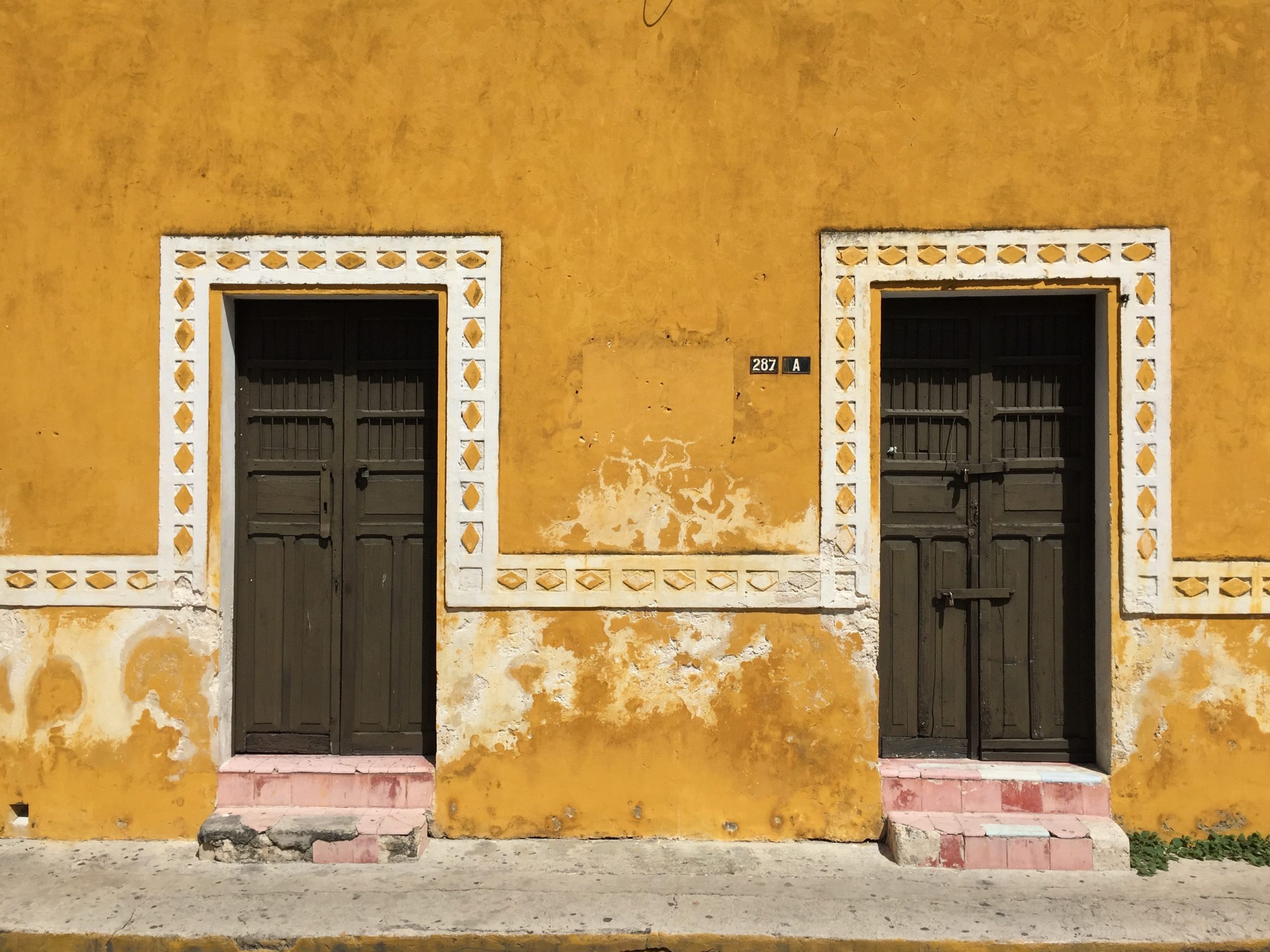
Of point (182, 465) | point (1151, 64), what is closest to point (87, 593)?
point (182, 465)

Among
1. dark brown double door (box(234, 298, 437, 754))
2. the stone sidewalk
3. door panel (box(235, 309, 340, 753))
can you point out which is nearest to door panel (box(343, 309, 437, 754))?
dark brown double door (box(234, 298, 437, 754))

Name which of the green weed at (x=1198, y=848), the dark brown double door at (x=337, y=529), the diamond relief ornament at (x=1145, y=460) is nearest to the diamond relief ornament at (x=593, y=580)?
the dark brown double door at (x=337, y=529)

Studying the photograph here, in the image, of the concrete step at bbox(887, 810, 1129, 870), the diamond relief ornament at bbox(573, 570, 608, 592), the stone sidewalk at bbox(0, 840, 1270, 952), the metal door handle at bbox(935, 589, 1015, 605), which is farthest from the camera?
the metal door handle at bbox(935, 589, 1015, 605)

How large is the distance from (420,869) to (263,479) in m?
2.00

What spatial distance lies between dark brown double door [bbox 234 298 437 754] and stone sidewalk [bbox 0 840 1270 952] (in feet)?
2.34

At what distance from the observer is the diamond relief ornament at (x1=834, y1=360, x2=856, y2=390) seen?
433 centimetres

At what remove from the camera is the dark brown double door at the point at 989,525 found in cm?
451

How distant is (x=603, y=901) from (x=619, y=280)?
8.88 ft

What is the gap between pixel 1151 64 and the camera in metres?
4.28

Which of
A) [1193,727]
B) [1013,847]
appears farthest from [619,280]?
[1193,727]

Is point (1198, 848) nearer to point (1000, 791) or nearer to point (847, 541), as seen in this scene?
point (1000, 791)

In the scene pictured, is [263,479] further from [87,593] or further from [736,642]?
[736,642]

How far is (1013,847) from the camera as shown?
409cm

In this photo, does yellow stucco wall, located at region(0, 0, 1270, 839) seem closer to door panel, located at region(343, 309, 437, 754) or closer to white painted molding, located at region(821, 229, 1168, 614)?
white painted molding, located at region(821, 229, 1168, 614)
